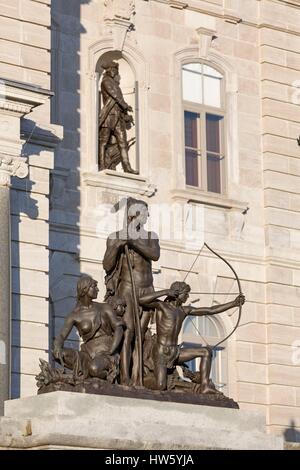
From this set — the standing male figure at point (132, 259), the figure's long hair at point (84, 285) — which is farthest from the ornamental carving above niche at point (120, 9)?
the figure's long hair at point (84, 285)

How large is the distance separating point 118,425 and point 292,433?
891 centimetres

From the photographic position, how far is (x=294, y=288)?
106ft

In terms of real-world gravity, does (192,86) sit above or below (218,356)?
above

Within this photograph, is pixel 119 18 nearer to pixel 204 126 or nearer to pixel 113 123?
pixel 113 123

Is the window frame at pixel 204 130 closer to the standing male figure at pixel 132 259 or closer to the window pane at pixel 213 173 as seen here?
the window pane at pixel 213 173

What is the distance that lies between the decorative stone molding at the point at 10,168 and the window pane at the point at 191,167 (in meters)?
5.62

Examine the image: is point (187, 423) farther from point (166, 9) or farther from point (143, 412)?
point (166, 9)

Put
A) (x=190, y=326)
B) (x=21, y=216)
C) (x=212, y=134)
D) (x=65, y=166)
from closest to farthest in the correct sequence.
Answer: (x=21, y=216), (x=65, y=166), (x=190, y=326), (x=212, y=134)

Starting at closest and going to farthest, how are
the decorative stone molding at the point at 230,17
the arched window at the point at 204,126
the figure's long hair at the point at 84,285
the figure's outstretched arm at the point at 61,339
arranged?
the figure's outstretched arm at the point at 61,339 < the figure's long hair at the point at 84,285 < the arched window at the point at 204,126 < the decorative stone molding at the point at 230,17

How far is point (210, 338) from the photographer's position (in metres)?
31.6

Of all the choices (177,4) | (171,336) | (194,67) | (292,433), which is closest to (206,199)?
(194,67)

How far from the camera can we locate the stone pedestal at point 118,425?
73.8ft

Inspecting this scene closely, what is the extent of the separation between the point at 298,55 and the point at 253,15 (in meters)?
1.20

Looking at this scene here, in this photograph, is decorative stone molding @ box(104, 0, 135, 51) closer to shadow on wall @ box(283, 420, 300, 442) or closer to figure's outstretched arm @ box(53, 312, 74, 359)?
shadow on wall @ box(283, 420, 300, 442)
